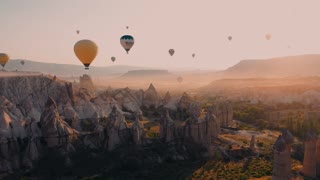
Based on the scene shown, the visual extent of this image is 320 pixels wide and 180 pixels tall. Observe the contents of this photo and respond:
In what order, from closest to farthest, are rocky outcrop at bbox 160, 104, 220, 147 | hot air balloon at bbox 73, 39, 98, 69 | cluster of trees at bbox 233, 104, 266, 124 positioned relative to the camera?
rocky outcrop at bbox 160, 104, 220, 147 < hot air balloon at bbox 73, 39, 98, 69 < cluster of trees at bbox 233, 104, 266, 124

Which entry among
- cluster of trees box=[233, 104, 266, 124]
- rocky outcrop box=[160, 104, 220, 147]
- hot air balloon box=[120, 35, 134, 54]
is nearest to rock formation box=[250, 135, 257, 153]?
rocky outcrop box=[160, 104, 220, 147]

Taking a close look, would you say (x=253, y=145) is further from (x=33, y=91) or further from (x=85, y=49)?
(x=33, y=91)

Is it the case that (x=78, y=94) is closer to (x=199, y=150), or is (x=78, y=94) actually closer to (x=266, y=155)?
(x=199, y=150)

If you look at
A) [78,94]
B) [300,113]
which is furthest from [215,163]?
[300,113]

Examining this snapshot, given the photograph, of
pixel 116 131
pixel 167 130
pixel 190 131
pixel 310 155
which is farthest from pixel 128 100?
pixel 310 155

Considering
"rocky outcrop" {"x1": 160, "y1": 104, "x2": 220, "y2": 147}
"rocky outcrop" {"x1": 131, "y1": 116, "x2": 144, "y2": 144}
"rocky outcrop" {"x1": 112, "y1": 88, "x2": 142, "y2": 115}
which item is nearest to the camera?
"rocky outcrop" {"x1": 131, "y1": 116, "x2": 144, "y2": 144}

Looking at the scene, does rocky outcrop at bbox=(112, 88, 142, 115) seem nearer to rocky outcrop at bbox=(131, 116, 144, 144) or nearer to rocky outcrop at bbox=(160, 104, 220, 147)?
rocky outcrop at bbox=(160, 104, 220, 147)
